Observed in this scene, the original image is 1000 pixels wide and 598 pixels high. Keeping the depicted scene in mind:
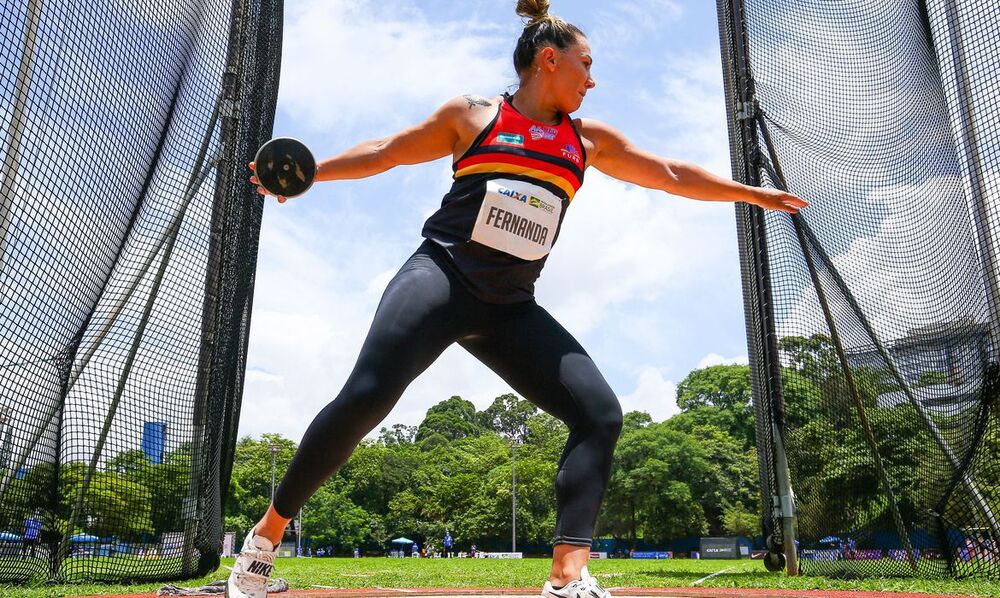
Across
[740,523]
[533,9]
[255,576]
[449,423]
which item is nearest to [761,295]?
[533,9]

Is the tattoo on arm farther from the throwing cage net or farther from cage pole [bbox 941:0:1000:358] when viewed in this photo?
cage pole [bbox 941:0:1000:358]

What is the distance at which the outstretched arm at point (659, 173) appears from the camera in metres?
3.28

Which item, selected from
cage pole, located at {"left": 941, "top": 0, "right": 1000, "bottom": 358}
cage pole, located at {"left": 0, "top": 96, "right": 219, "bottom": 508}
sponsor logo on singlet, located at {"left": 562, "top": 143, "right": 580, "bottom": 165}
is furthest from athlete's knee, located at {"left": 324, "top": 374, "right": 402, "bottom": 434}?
cage pole, located at {"left": 941, "top": 0, "right": 1000, "bottom": 358}

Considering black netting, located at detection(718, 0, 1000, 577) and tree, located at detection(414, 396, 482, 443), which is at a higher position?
tree, located at detection(414, 396, 482, 443)

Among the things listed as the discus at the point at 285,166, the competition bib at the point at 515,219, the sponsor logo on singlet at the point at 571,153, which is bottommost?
the competition bib at the point at 515,219

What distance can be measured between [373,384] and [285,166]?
2.73ft

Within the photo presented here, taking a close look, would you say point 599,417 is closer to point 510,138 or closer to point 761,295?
point 510,138

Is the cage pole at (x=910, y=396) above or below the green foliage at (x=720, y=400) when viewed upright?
below

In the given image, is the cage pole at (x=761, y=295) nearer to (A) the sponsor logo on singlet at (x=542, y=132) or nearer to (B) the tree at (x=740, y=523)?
(A) the sponsor logo on singlet at (x=542, y=132)

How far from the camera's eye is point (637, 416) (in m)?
59.6

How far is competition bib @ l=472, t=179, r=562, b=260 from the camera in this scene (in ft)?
9.36

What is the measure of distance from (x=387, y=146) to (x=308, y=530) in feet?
201

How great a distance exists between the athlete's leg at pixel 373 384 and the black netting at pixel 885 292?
17.2ft

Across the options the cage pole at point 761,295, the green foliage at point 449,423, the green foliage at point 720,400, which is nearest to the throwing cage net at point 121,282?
the cage pole at point 761,295
